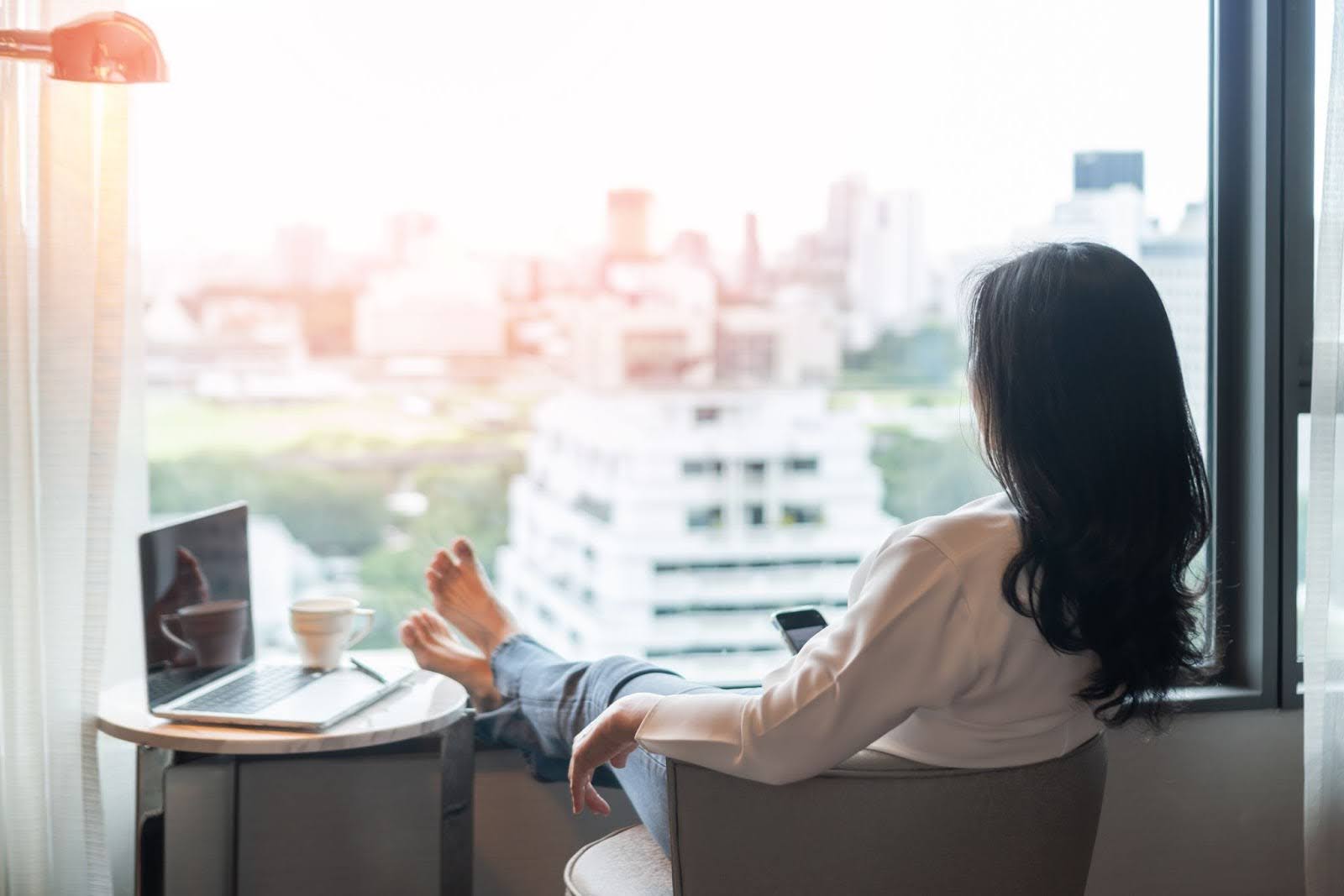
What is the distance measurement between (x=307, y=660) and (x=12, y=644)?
0.37 m

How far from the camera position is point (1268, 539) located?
2.06 metres

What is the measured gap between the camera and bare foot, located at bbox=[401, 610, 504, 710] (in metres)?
1.95

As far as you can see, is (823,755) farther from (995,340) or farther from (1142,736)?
(1142,736)

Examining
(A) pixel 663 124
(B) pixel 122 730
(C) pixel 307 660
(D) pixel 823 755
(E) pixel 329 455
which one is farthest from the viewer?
(E) pixel 329 455

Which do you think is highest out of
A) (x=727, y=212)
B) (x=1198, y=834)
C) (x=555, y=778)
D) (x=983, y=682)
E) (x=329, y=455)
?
(x=727, y=212)

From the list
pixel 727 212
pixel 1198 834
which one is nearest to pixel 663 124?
pixel 727 212

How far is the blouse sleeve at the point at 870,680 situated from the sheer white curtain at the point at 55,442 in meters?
0.90

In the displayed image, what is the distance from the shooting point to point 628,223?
2447 mm

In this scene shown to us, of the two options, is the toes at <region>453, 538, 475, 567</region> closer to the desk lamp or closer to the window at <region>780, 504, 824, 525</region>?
the window at <region>780, 504, 824, 525</region>

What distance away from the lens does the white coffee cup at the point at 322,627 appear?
1707 millimetres

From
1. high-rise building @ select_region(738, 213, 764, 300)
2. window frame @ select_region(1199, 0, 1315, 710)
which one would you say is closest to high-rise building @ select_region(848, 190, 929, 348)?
high-rise building @ select_region(738, 213, 764, 300)

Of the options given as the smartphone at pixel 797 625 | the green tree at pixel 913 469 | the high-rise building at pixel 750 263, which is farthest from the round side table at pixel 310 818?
the green tree at pixel 913 469

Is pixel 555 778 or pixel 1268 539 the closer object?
pixel 555 778

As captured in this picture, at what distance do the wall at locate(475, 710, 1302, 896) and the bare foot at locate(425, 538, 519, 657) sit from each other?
0.20 m
